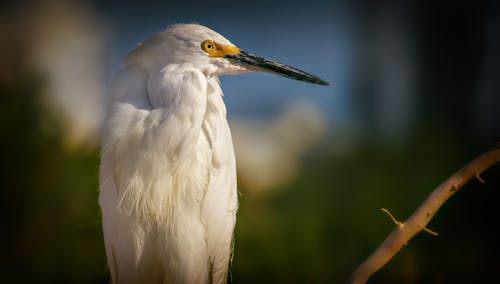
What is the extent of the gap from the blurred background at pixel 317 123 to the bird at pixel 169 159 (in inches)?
20.0

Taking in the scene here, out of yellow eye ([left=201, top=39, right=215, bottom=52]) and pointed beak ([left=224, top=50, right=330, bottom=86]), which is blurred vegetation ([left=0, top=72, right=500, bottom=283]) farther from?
yellow eye ([left=201, top=39, right=215, bottom=52])

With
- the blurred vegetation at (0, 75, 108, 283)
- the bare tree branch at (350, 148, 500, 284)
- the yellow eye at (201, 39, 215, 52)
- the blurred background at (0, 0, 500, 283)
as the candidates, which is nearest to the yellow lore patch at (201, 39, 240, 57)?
the yellow eye at (201, 39, 215, 52)

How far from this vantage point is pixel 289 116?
1.98 m

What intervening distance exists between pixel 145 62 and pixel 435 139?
1.19 metres

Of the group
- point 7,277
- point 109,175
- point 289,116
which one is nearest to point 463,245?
point 289,116

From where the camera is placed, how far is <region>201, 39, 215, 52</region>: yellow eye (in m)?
1.41

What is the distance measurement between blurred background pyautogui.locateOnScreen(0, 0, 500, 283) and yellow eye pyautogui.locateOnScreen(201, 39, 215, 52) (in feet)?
1.64

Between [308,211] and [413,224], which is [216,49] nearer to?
[413,224]

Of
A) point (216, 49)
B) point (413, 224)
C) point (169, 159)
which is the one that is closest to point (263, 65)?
point (216, 49)

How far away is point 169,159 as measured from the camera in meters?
1.34

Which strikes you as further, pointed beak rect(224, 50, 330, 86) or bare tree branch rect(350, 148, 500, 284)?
pointed beak rect(224, 50, 330, 86)

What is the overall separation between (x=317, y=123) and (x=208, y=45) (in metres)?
0.72

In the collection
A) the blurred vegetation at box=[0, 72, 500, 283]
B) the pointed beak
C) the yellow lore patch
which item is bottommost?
the blurred vegetation at box=[0, 72, 500, 283]

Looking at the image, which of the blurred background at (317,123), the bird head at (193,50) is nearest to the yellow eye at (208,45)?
the bird head at (193,50)
